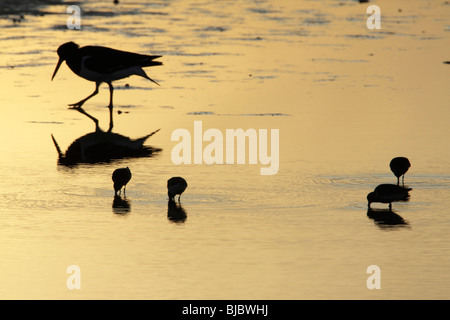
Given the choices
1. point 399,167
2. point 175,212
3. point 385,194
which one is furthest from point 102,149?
point 385,194

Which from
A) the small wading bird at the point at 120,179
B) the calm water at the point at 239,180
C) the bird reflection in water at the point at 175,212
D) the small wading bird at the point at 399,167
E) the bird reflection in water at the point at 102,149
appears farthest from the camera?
the bird reflection in water at the point at 102,149

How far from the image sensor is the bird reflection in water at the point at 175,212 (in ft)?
32.4

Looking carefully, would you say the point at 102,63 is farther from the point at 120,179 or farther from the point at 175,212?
the point at 175,212

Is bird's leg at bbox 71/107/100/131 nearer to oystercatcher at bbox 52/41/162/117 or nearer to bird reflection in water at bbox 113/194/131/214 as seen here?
oystercatcher at bbox 52/41/162/117

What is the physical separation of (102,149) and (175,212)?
359 centimetres

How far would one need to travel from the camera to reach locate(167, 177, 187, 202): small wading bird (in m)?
10.5

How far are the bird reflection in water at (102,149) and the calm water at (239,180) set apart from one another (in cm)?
15

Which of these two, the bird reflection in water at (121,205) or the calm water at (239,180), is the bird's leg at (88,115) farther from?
the bird reflection in water at (121,205)

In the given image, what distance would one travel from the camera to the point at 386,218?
33.0ft

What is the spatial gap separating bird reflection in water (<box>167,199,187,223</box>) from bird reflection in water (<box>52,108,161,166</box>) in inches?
90.5

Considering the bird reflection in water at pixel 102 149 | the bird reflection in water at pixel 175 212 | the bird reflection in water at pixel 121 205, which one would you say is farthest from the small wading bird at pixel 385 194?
the bird reflection in water at pixel 102 149

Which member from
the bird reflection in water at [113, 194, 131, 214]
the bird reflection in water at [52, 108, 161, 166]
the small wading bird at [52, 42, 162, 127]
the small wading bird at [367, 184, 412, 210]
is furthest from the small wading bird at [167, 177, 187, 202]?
the small wading bird at [52, 42, 162, 127]
